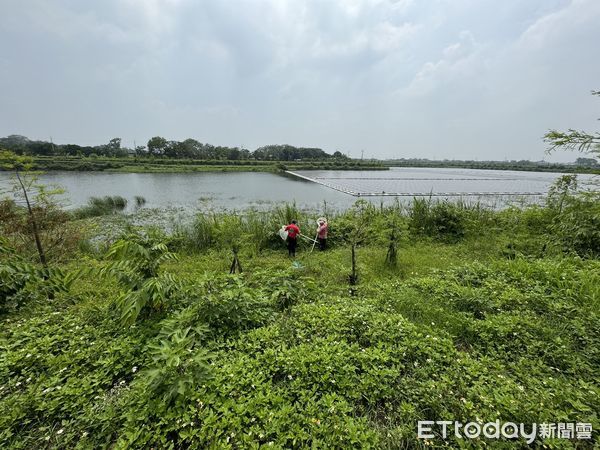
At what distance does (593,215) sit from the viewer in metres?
4.24

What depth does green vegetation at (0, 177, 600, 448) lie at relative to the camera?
4.93 ft

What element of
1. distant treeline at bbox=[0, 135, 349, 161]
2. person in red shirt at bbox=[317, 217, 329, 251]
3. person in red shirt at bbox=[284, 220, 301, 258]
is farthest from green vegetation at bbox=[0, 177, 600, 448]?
distant treeline at bbox=[0, 135, 349, 161]

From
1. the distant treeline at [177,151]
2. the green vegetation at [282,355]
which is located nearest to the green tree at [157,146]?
the distant treeline at [177,151]

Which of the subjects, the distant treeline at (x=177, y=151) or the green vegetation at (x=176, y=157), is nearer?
the green vegetation at (x=176, y=157)

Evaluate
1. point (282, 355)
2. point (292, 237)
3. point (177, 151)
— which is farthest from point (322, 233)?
point (177, 151)

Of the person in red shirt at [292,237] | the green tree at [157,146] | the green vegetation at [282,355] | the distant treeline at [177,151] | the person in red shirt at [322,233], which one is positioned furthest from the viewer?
the green tree at [157,146]

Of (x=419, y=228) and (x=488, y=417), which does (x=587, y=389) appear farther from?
(x=419, y=228)

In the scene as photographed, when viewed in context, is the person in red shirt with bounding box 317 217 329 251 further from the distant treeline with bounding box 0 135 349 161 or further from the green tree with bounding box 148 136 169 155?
the green tree with bounding box 148 136 169 155

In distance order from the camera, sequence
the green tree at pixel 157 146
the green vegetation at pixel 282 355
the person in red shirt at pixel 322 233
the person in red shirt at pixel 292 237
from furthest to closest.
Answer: the green tree at pixel 157 146 → the person in red shirt at pixel 322 233 → the person in red shirt at pixel 292 237 → the green vegetation at pixel 282 355

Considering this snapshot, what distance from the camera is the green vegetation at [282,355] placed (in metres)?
1.50

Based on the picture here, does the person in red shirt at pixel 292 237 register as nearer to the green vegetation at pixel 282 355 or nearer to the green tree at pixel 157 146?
the green vegetation at pixel 282 355

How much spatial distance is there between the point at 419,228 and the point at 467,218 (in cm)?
139

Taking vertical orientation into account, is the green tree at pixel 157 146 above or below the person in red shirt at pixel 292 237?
above

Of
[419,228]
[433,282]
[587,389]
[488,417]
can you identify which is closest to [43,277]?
[488,417]
